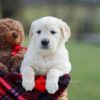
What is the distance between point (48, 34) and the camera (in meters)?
4.75

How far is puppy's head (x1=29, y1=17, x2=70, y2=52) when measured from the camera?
15.5ft

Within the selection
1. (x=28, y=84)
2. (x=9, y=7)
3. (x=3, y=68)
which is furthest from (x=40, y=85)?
(x=9, y=7)

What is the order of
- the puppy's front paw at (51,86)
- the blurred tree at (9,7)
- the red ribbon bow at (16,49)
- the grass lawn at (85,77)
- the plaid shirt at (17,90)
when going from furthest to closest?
the blurred tree at (9,7), the grass lawn at (85,77), the red ribbon bow at (16,49), the plaid shirt at (17,90), the puppy's front paw at (51,86)

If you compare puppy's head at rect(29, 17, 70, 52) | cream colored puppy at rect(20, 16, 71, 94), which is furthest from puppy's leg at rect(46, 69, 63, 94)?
puppy's head at rect(29, 17, 70, 52)

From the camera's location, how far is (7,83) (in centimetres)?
482

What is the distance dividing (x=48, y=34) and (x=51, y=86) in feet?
1.52

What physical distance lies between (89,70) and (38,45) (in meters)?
8.88

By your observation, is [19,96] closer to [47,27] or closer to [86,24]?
[47,27]

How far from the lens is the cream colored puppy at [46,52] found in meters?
4.71

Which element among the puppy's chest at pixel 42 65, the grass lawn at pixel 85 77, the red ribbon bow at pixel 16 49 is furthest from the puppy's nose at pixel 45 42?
the grass lawn at pixel 85 77

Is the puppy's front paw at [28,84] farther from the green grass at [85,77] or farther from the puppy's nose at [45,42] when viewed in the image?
the green grass at [85,77]

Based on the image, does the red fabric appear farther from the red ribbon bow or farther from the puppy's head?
the red ribbon bow

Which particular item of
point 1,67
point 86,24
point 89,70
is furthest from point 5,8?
point 1,67

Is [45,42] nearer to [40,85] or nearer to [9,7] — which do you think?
[40,85]
